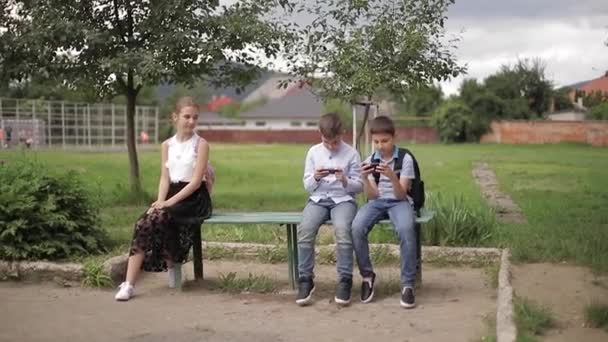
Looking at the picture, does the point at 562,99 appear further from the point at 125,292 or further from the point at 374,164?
the point at 125,292

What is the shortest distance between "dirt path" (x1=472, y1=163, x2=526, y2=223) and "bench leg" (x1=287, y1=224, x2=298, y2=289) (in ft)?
15.8

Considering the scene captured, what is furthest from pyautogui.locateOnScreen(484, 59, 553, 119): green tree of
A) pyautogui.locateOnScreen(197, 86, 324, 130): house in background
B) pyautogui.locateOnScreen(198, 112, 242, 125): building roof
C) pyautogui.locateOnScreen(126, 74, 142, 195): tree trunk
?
pyautogui.locateOnScreen(126, 74, 142, 195): tree trunk

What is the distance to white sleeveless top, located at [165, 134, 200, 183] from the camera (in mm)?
6391

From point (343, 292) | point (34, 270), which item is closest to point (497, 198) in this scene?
point (343, 292)

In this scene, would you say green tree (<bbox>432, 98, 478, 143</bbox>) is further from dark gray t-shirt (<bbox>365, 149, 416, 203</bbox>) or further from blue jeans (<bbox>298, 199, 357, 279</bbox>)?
blue jeans (<bbox>298, 199, 357, 279</bbox>)

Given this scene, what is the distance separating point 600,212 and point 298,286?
6936mm

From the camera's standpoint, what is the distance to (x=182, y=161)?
640cm

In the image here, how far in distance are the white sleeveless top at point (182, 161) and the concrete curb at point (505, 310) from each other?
255 centimetres

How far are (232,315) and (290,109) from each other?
82108 millimetres

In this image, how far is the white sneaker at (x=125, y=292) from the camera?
20.1 ft

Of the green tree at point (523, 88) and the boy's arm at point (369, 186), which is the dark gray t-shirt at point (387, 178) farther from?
the green tree at point (523, 88)

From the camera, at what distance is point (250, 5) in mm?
12117

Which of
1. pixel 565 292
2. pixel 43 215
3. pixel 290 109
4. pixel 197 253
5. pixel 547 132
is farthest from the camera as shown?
pixel 290 109

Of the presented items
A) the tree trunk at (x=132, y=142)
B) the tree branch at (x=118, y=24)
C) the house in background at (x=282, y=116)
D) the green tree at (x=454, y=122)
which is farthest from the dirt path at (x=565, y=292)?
the house in background at (x=282, y=116)
